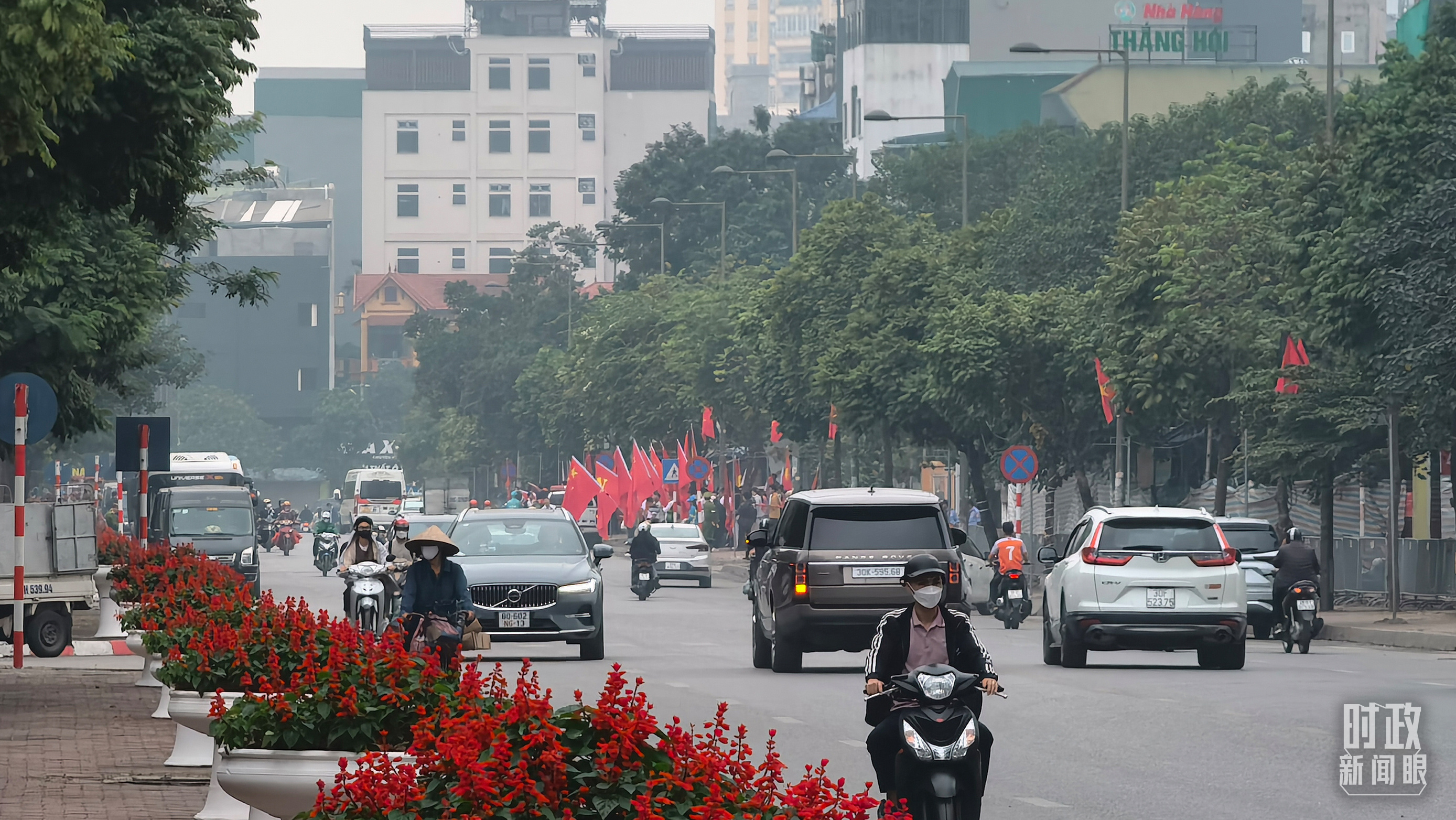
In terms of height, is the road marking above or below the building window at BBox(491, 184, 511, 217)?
below

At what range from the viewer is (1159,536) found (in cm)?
2380

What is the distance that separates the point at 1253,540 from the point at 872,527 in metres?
11.3

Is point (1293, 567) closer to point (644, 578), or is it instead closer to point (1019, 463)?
point (1019, 463)

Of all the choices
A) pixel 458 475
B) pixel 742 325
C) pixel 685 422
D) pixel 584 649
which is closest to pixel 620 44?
pixel 458 475

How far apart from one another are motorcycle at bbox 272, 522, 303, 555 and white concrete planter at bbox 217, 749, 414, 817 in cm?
7803

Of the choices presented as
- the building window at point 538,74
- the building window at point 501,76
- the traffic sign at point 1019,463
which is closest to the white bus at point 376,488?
the building window at point 538,74

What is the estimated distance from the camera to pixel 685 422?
8588 cm

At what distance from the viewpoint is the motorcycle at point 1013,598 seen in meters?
35.3

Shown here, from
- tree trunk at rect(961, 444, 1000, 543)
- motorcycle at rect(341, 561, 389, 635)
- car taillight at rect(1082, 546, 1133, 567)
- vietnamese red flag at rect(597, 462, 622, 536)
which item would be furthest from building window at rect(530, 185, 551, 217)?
car taillight at rect(1082, 546, 1133, 567)

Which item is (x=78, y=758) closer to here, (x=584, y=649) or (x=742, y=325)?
(x=584, y=649)

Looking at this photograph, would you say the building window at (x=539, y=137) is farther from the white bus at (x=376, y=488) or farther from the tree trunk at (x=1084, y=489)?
the tree trunk at (x=1084, y=489)

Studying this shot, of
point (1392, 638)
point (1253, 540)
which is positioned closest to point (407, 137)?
point (1253, 540)

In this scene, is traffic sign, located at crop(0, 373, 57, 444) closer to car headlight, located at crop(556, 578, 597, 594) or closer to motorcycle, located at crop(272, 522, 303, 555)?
car headlight, located at crop(556, 578, 597, 594)

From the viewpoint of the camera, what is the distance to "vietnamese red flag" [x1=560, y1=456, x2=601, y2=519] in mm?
69000
